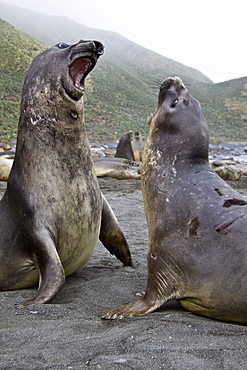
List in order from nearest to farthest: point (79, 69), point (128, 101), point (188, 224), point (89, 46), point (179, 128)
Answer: point (188, 224) < point (179, 128) < point (89, 46) < point (79, 69) < point (128, 101)

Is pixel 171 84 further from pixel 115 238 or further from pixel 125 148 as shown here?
pixel 125 148

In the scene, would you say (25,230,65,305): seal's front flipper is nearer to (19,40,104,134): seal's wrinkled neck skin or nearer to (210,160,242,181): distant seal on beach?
(19,40,104,134): seal's wrinkled neck skin

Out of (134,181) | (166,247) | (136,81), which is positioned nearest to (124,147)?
(134,181)

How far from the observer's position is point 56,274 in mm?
3189

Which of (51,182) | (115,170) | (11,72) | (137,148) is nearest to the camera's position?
(51,182)

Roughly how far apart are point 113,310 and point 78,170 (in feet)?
4.41

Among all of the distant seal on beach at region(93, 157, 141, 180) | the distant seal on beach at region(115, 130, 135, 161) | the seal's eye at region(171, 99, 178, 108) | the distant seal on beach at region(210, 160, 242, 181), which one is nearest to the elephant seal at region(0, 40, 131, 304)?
the seal's eye at region(171, 99, 178, 108)

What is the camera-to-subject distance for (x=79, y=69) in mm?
3850

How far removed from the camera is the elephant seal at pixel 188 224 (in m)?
2.53

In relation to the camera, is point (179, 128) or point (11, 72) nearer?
point (179, 128)

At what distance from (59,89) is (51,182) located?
0.78 meters

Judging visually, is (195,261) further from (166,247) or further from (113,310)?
(113,310)

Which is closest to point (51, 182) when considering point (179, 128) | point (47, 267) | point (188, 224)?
point (47, 267)

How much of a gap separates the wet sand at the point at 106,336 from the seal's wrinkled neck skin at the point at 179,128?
1.00 metres
